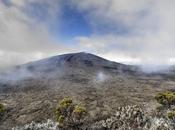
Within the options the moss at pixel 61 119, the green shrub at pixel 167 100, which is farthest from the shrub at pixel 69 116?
the green shrub at pixel 167 100

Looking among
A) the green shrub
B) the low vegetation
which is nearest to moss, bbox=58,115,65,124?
the low vegetation

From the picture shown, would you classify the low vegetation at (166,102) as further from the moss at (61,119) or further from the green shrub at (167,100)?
the moss at (61,119)

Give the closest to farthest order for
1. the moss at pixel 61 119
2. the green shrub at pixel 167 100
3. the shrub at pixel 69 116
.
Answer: the moss at pixel 61 119
the shrub at pixel 69 116
the green shrub at pixel 167 100

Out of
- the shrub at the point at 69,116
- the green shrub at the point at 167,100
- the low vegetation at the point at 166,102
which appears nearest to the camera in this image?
the shrub at the point at 69,116

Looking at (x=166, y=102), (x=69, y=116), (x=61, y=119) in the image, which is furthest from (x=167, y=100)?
(x=61, y=119)

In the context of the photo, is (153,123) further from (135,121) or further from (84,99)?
(84,99)

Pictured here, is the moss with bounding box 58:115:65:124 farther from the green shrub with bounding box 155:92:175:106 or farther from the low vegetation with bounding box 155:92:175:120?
the green shrub with bounding box 155:92:175:106

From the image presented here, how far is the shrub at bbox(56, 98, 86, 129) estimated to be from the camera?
6194cm

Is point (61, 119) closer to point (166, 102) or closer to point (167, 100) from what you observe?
point (166, 102)

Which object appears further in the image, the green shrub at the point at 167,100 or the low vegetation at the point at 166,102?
the green shrub at the point at 167,100

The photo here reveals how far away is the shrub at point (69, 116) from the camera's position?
203 feet

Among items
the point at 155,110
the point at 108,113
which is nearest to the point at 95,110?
the point at 108,113

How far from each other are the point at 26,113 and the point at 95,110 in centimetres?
1880

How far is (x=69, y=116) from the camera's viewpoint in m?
64.1
